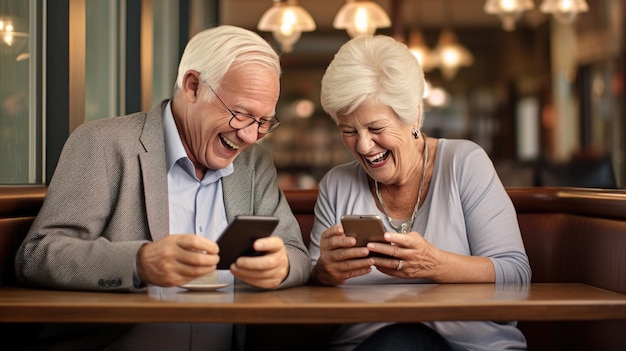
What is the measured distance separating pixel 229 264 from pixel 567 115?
35.5ft

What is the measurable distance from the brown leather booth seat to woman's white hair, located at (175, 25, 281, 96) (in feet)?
1.94

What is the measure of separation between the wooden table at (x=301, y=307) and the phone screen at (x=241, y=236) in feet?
0.29

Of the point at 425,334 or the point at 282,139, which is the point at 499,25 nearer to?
the point at 282,139

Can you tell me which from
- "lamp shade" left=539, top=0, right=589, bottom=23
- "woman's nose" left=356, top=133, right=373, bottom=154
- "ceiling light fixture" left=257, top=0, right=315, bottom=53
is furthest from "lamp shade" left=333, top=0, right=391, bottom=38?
"woman's nose" left=356, top=133, right=373, bottom=154

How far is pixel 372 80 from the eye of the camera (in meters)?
2.40

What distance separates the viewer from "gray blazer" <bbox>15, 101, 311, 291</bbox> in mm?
1954

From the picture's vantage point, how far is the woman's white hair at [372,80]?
7.82ft

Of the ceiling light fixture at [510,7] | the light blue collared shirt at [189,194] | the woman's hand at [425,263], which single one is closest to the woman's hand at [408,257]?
the woman's hand at [425,263]

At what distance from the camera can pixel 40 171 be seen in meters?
2.89

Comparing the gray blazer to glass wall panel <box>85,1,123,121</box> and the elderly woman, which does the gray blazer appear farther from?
glass wall panel <box>85,1,123,121</box>

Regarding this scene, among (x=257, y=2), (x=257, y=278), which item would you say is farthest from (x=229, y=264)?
(x=257, y=2)

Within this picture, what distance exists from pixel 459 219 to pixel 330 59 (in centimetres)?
741

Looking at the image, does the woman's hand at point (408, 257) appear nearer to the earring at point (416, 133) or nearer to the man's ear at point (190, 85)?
the earring at point (416, 133)

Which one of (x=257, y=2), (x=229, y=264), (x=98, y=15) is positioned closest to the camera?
(x=229, y=264)
